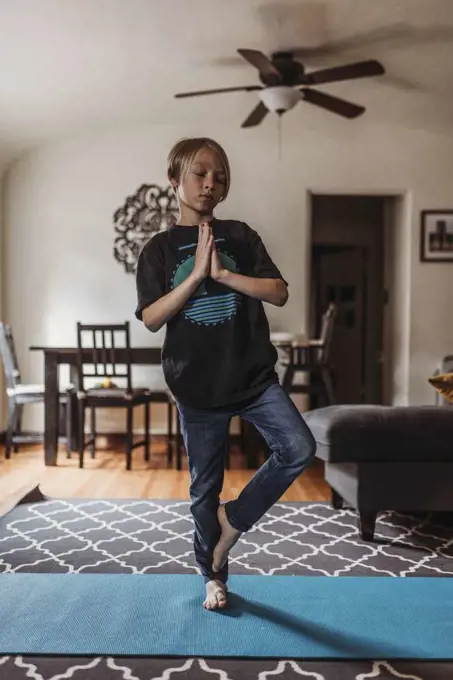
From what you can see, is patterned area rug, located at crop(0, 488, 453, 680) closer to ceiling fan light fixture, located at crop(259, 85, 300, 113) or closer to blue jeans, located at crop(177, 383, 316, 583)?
blue jeans, located at crop(177, 383, 316, 583)

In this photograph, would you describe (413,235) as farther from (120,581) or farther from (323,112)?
(120,581)

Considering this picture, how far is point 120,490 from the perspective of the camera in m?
3.83

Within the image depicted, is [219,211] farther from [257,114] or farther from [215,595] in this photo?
[215,595]

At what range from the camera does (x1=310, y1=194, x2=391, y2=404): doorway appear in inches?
275

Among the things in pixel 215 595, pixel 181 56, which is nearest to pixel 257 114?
pixel 181 56

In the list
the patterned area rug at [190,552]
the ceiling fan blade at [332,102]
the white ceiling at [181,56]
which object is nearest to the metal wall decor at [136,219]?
the white ceiling at [181,56]

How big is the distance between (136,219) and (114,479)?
251 centimetres

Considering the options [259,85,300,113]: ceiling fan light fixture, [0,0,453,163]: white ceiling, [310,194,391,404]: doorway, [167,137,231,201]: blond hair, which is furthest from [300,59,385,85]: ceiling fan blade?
[310,194,391,404]: doorway

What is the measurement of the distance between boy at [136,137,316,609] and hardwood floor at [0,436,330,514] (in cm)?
175

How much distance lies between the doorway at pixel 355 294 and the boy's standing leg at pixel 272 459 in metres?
5.09

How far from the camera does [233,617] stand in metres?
1.81

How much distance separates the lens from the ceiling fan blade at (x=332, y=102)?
4.07 m

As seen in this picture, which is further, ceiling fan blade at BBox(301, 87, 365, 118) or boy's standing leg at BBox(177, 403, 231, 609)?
ceiling fan blade at BBox(301, 87, 365, 118)

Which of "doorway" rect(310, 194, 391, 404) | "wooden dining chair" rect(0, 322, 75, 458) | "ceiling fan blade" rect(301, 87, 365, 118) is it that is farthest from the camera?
"doorway" rect(310, 194, 391, 404)
